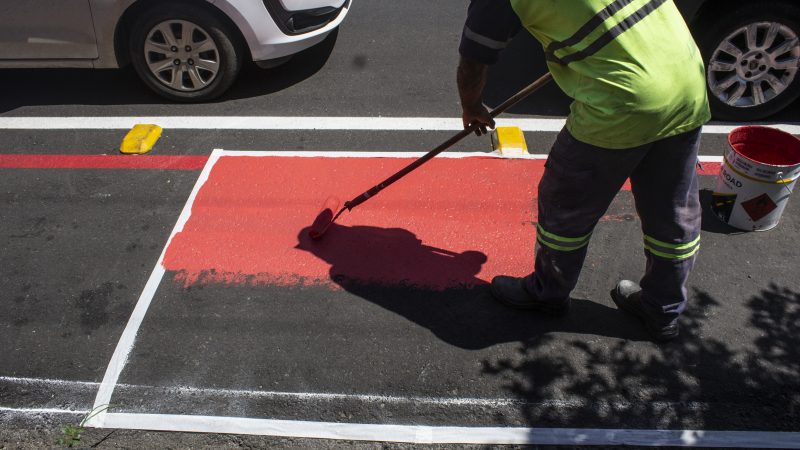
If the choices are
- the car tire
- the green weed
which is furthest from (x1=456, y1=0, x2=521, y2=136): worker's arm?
the car tire

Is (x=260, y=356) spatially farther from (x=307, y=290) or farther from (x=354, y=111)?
(x=354, y=111)

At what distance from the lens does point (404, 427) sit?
3.22 metres

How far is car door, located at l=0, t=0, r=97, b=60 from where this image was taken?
210 inches

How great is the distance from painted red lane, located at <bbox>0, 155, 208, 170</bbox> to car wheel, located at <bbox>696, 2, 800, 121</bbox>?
4021 millimetres

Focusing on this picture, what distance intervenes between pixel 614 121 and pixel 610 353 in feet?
4.53

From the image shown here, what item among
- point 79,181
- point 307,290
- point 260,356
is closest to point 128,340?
point 260,356

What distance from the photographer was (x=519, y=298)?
3.73 m

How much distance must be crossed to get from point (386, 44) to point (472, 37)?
3973 mm

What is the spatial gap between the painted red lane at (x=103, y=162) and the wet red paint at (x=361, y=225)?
291 millimetres

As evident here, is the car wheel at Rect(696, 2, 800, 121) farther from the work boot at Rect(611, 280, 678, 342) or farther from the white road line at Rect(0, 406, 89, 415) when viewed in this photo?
the white road line at Rect(0, 406, 89, 415)

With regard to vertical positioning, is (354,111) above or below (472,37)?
below

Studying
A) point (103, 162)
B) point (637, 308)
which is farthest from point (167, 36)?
point (637, 308)

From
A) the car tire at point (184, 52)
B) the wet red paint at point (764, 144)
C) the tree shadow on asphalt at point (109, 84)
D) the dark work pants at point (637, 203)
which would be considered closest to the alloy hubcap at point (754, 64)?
the wet red paint at point (764, 144)

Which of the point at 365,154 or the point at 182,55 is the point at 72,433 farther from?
the point at 182,55
